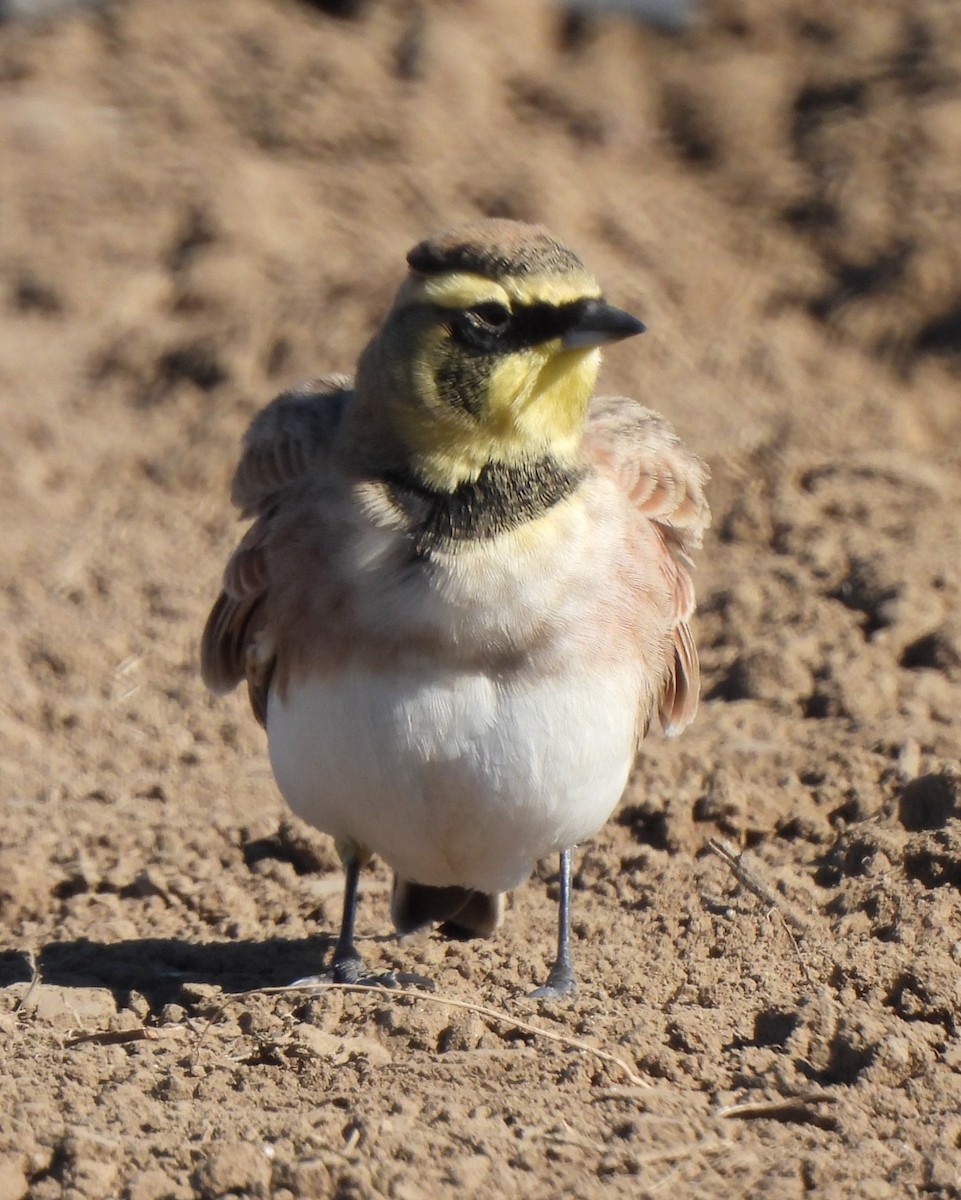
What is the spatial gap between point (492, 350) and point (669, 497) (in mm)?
1307

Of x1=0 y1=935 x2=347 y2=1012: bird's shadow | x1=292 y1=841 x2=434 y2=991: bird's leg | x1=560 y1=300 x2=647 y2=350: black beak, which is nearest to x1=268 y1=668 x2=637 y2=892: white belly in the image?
x1=292 y1=841 x2=434 y2=991: bird's leg

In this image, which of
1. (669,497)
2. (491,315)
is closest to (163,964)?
(669,497)

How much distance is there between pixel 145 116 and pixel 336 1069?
922 centimetres

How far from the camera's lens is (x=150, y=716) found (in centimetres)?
805

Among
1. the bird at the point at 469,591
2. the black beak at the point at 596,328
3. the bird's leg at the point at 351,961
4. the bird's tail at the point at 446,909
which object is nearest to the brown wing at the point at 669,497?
the bird at the point at 469,591

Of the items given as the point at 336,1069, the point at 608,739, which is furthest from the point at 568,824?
the point at 336,1069

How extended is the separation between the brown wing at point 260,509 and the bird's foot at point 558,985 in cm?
124

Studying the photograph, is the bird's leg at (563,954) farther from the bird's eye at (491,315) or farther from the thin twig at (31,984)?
the bird's eye at (491,315)

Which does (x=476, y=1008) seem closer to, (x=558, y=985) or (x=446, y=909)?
(x=558, y=985)

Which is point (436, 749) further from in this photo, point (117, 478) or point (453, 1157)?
point (117, 478)

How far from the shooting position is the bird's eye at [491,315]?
16.2ft

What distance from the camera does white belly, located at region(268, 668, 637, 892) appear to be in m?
5.20

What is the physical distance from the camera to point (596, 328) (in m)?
4.91

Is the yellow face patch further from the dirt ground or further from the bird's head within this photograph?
the dirt ground
